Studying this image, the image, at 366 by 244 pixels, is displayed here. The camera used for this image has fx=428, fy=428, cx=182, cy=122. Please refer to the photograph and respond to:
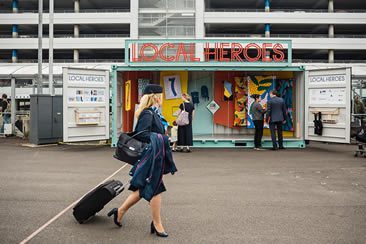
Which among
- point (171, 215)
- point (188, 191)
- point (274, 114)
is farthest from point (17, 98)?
point (171, 215)

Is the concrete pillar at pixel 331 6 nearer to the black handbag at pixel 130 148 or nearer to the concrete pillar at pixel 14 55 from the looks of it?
the concrete pillar at pixel 14 55

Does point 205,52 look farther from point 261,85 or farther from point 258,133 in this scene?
point 258,133

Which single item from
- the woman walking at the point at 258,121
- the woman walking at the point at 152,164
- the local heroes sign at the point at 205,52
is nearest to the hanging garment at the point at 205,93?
the local heroes sign at the point at 205,52

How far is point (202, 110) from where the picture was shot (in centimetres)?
1631

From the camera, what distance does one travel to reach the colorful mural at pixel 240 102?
52.3 ft

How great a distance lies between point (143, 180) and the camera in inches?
194

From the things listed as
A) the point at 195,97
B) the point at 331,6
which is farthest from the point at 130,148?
the point at 331,6

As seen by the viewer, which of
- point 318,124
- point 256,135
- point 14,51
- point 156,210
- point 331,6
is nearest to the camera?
point 156,210

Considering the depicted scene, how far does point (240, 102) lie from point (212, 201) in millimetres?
9630

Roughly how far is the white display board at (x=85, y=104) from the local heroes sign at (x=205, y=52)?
4.51ft

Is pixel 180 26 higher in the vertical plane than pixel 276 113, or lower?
higher

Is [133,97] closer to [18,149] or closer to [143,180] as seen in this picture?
[18,149]

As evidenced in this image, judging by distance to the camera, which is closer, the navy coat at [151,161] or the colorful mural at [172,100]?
the navy coat at [151,161]

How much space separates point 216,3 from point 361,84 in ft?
128
